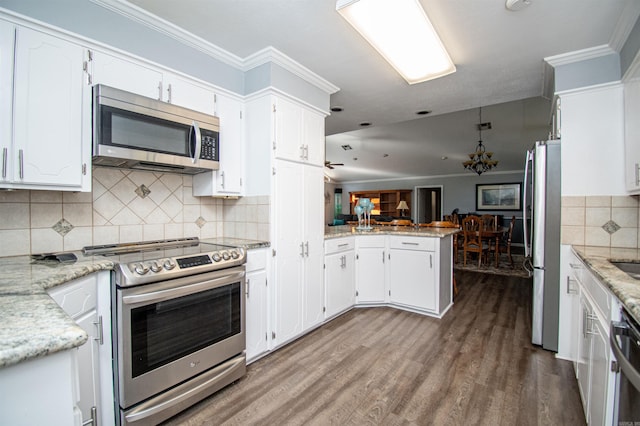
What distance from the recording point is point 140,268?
154cm

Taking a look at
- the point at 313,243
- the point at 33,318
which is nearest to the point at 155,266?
the point at 33,318

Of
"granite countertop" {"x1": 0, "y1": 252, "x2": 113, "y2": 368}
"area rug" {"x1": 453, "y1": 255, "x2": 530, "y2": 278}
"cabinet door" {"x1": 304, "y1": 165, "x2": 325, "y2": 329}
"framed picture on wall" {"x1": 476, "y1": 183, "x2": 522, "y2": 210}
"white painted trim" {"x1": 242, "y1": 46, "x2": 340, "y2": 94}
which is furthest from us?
"framed picture on wall" {"x1": 476, "y1": 183, "x2": 522, "y2": 210}

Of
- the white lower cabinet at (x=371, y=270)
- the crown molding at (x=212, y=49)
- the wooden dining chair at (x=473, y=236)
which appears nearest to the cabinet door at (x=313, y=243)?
the white lower cabinet at (x=371, y=270)

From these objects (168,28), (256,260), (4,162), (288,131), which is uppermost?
(168,28)

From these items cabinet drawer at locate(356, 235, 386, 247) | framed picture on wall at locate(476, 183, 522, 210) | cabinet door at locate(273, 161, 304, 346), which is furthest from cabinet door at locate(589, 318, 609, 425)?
framed picture on wall at locate(476, 183, 522, 210)

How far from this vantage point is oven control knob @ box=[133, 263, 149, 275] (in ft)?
5.02

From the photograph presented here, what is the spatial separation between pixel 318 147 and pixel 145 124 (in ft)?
4.90

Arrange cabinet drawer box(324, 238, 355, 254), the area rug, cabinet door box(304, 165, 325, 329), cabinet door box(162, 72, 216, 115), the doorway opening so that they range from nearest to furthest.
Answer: cabinet door box(162, 72, 216, 115)
cabinet door box(304, 165, 325, 329)
cabinet drawer box(324, 238, 355, 254)
the area rug
the doorway opening

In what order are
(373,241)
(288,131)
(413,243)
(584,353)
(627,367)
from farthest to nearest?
(373,241) → (413,243) → (288,131) → (584,353) → (627,367)

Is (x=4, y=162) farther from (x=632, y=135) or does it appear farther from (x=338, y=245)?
(x=632, y=135)

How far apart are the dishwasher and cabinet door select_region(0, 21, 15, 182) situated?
2679 mm

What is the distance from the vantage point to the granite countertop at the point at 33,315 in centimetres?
60

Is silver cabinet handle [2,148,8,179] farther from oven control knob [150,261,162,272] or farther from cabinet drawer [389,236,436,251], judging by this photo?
cabinet drawer [389,236,436,251]

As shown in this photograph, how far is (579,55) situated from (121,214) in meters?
3.63
